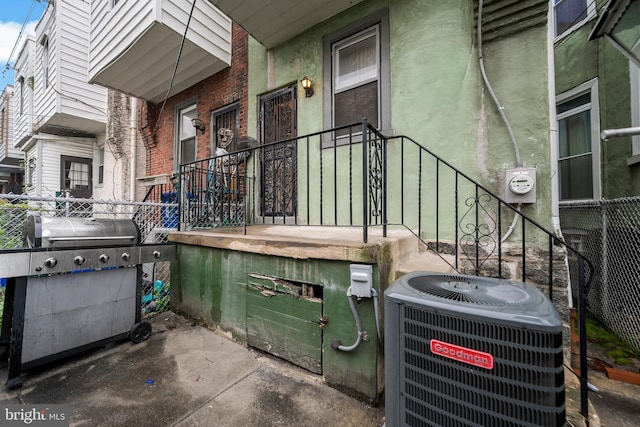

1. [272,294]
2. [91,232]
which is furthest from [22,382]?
[272,294]

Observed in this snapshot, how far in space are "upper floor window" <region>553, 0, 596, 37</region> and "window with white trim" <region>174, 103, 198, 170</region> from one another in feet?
26.0

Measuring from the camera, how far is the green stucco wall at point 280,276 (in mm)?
2016

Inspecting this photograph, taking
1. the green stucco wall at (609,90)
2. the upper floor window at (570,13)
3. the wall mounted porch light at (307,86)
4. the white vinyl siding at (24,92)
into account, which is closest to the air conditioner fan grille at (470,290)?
the wall mounted porch light at (307,86)

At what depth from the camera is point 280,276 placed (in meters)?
2.54

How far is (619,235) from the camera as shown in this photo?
353 cm

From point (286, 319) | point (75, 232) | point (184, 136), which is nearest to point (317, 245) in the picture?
point (286, 319)

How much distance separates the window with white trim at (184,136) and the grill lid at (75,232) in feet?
13.0

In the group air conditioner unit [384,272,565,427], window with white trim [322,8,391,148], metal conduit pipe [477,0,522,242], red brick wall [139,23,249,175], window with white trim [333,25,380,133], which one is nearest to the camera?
air conditioner unit [384,272,565,427]

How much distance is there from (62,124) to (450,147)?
416 inches

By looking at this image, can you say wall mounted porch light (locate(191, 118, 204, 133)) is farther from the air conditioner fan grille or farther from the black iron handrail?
the air conditioner fan grille

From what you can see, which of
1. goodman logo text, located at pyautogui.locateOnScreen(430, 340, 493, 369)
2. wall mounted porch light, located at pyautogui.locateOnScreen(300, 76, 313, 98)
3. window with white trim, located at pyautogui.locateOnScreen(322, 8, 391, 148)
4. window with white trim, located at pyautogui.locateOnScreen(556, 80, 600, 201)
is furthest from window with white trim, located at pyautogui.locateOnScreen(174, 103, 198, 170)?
window with white trim, located at pyautogui.locateOnScreen(556, 80, 600, 201)

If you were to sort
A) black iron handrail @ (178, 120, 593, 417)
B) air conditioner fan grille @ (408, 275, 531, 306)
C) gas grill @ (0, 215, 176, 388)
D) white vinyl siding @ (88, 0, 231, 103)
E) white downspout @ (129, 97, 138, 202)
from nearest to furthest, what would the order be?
air conditioner fan grille @ (408, 275, 531, 306), gas grill @ (0, 215, 176, 388), black iron handrail @ (178, 120, 593, 417), white vinyl siding @ (88, 0, 231, 103), white downspout @ (129, 97, 138, 202)

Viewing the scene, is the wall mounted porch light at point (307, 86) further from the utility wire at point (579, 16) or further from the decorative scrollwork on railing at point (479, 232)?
the utility wire at point (579, 16)

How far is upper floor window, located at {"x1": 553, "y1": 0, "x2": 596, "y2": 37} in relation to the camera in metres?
4.79
